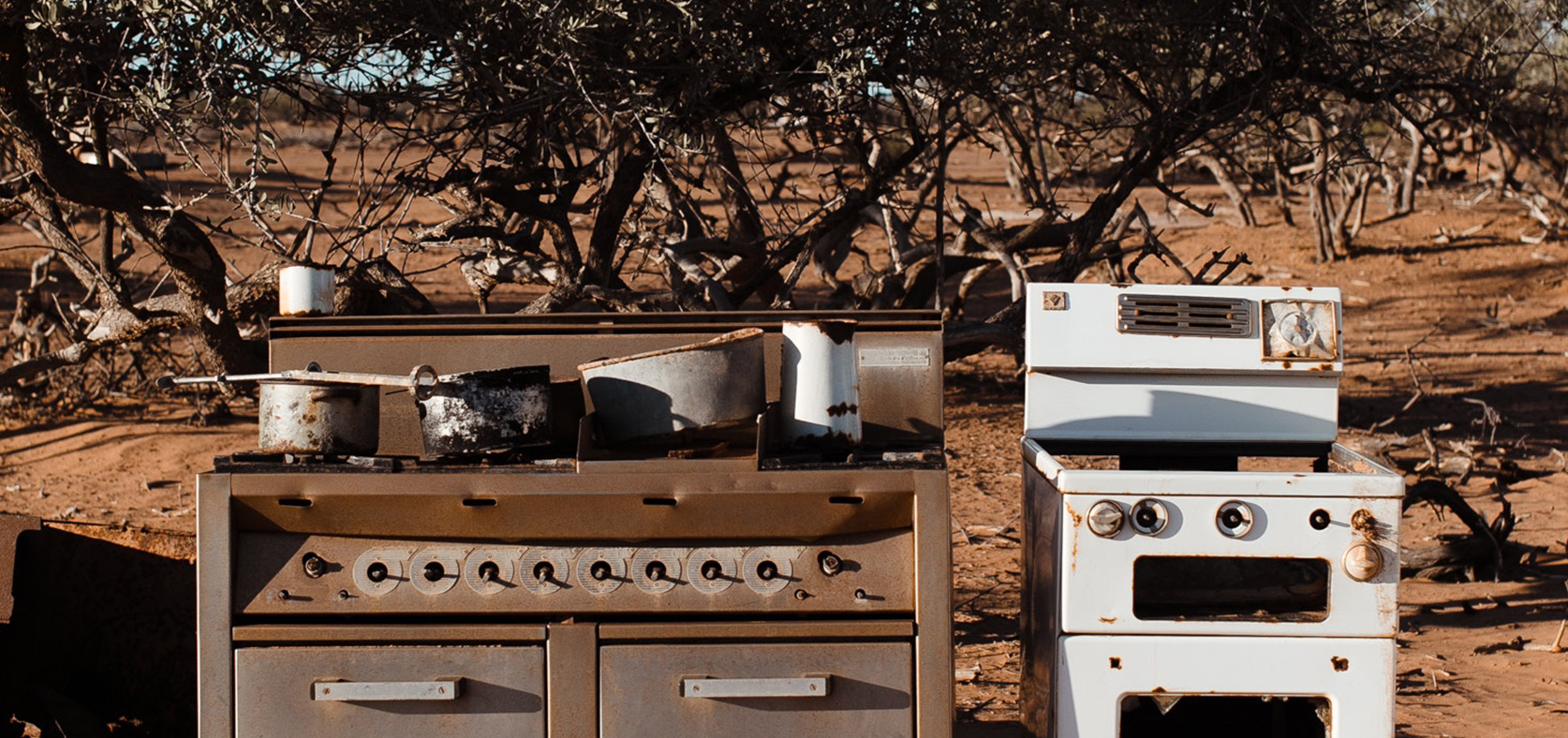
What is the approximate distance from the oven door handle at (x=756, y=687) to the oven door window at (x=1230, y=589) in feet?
2.33

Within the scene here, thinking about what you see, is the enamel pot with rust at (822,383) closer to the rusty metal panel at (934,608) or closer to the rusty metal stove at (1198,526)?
the rusty metal panel at (934,608)

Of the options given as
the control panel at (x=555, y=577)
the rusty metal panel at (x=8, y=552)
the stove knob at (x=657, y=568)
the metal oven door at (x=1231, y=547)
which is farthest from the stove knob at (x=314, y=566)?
the metal oven door at (x=1231, y=547)

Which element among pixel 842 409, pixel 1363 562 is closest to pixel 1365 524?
pixel 1363 562

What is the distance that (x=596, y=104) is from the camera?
15.4 ft

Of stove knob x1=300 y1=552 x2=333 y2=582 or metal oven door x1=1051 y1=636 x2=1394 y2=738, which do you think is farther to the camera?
metal oven door x1=1051 y1=636 x2=1394 y2=738

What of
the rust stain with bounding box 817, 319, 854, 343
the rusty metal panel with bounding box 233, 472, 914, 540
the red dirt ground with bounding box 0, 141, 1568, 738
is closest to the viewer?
the rusty metal panel with bounding box 233, 472, 914, 540

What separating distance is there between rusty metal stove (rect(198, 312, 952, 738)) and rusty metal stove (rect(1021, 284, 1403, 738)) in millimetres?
388

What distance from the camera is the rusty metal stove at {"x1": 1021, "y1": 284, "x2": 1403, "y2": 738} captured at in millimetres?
2832

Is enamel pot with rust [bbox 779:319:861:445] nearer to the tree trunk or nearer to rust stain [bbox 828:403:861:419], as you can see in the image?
rust stain [bbox 828:403:861:419]

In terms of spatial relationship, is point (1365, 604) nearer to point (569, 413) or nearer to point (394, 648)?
point (569, 413)

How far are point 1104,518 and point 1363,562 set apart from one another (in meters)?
0.54

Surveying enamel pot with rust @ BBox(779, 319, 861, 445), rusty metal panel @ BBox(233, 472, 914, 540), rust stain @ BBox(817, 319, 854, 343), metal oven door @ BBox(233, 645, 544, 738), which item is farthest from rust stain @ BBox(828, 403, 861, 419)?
metal oven door @ BBox(233, 645, 544, 738)

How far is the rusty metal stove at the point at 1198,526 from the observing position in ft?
9.29

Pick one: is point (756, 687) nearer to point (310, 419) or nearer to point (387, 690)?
point (387, 690)
